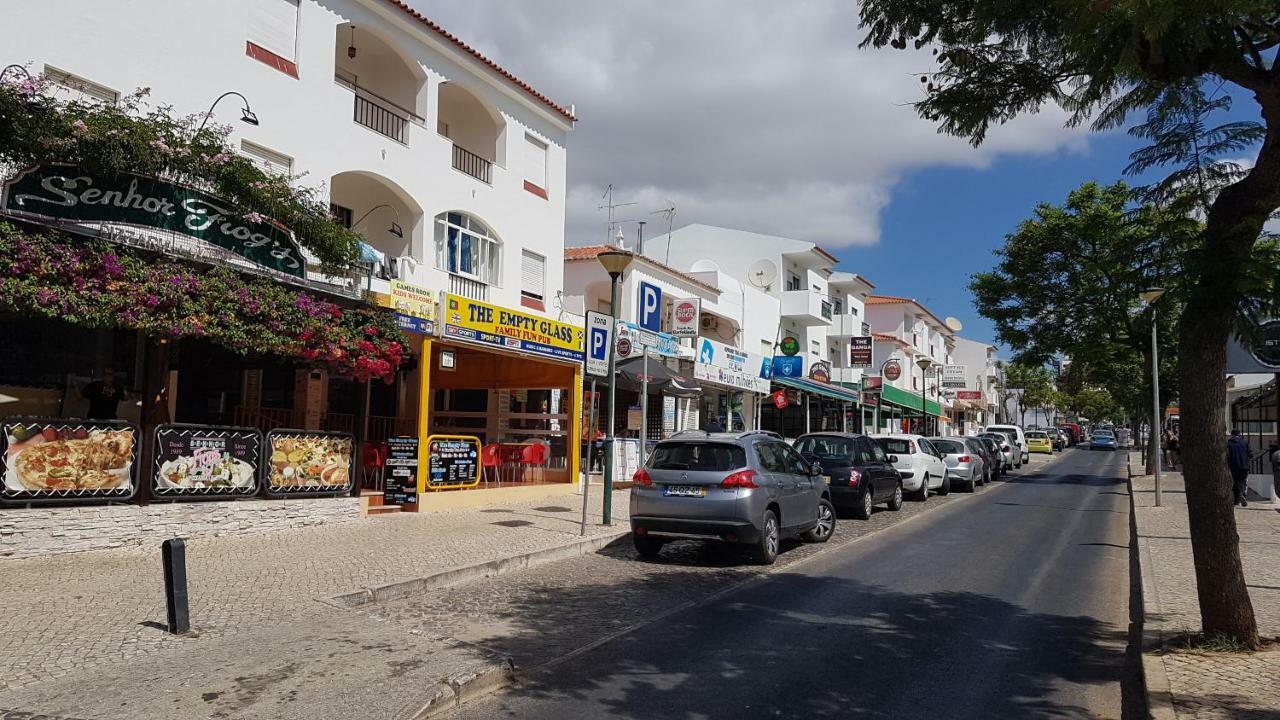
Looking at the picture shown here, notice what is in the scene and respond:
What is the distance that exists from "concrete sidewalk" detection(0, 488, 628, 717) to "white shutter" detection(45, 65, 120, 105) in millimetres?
5991

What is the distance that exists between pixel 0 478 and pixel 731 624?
25.2 ft

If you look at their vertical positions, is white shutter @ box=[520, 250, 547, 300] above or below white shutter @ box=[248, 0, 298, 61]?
below

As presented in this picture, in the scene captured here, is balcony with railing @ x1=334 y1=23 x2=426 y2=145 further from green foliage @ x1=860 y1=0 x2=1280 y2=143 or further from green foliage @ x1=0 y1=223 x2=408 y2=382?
green foliage @ x1=860 y1=0 x2=1280 y2=143

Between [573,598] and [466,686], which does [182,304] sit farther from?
[466,686]

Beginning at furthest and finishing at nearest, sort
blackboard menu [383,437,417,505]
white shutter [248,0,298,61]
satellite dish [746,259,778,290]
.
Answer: satellite dish [746,259,778,290]
blackboard menu [383,437,417,505]
white shutter [248,0,298,61]

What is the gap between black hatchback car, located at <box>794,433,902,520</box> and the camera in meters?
15.8

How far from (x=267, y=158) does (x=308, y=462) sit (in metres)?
5.01

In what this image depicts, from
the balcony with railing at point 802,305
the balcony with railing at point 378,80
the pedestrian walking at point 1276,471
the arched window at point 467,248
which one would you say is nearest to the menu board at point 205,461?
the arched window at point 467,248

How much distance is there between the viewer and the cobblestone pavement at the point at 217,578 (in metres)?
6.31

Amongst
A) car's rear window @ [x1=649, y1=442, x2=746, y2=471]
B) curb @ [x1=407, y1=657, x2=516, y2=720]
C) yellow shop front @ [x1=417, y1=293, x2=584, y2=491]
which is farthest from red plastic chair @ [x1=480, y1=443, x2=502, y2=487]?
curb @ [x1=407, y1=657, x2=516, y2=720]

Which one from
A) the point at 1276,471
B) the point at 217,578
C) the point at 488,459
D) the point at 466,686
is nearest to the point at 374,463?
the point at 488,459

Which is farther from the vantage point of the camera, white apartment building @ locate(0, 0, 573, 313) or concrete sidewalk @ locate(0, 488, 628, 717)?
white apartment building @ locate(0, 0, 573, 313)

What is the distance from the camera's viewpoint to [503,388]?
1983 centimetres

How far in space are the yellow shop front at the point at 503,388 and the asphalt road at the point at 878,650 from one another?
7324 mm
